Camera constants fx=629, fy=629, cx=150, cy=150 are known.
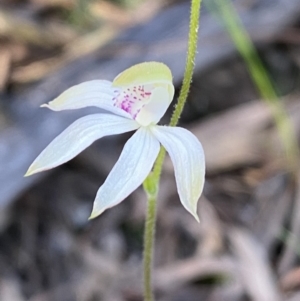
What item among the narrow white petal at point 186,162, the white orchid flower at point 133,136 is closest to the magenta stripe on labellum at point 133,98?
the white orchid flower at point 133,136

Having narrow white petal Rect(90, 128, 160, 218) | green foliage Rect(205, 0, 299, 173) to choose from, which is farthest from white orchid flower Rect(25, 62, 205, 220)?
green foliage Rect(205, 0, 299, 173)

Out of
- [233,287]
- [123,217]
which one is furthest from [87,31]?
[233,287]

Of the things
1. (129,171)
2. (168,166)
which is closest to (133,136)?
(129,171)

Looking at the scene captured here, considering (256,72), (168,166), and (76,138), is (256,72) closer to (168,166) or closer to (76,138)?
(168,166)

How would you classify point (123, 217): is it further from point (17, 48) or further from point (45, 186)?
point (17, 48)

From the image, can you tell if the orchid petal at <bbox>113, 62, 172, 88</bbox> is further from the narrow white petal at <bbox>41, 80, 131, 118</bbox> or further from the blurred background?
the blurred background

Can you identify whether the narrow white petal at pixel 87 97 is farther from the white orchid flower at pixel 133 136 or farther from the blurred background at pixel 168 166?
the blurred background at pixel 168 166
